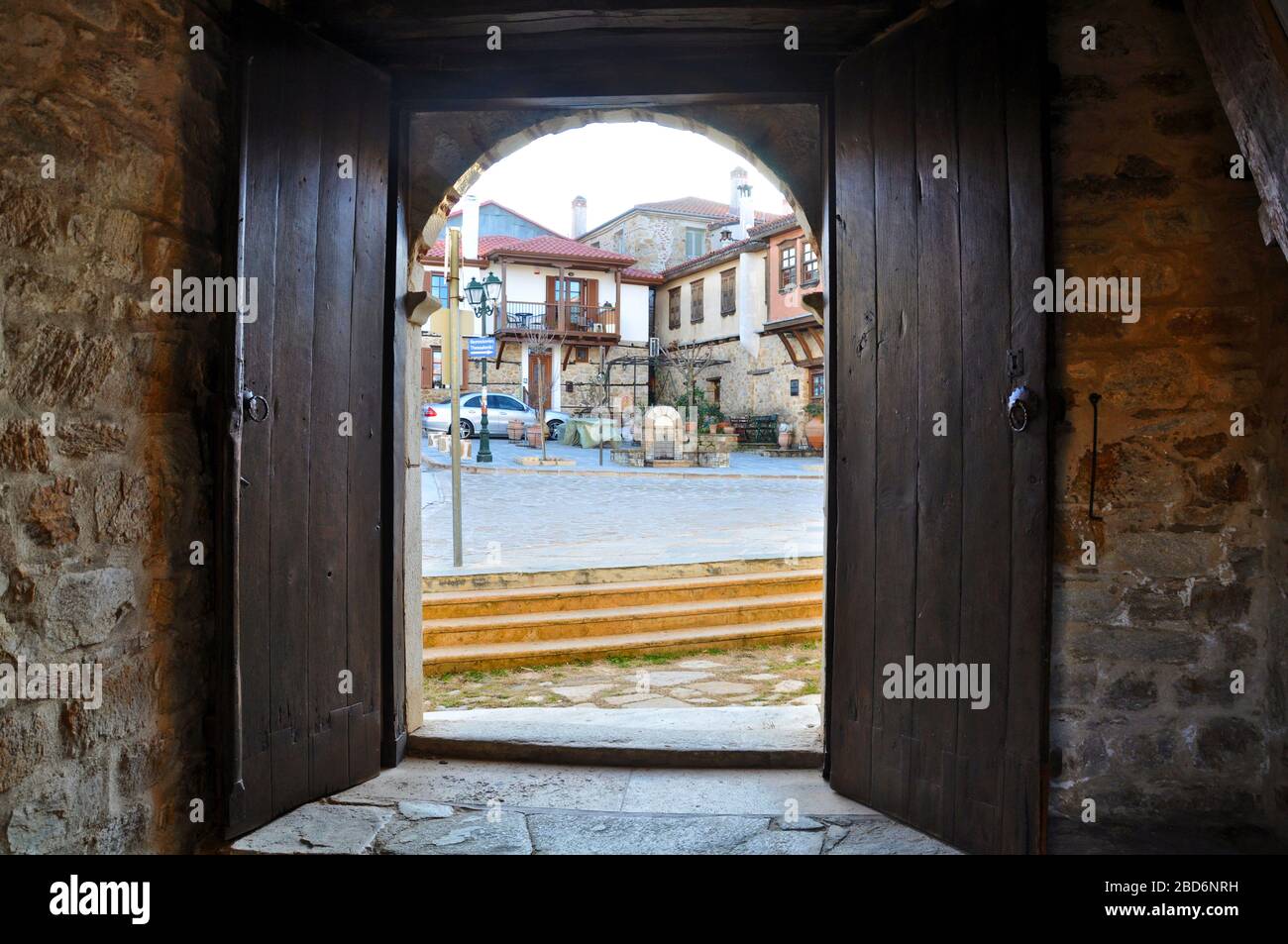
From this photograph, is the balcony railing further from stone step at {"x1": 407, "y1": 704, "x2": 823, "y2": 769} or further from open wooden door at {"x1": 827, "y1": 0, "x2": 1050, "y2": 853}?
open wooden door at {"x1": 827, "y1": 0, "x2": 1050, "y2": 853}

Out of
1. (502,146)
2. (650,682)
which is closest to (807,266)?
A: (650,682)

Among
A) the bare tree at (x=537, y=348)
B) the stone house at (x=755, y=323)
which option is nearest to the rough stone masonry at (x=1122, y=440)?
Result: the stone house at (x=755, y=323)

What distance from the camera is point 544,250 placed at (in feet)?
94.6

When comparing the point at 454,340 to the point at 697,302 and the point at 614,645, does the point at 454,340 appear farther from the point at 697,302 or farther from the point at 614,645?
the point at 697,302

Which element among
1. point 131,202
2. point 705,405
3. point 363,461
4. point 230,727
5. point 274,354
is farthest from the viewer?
point 705,405

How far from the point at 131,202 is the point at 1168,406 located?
9.77 ft

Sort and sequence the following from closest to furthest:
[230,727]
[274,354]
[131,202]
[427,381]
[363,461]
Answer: [131,202], [230,727], [274,354], [363,461], [427,381]

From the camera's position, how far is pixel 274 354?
8.79 ft

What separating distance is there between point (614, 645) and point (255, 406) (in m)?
3.87

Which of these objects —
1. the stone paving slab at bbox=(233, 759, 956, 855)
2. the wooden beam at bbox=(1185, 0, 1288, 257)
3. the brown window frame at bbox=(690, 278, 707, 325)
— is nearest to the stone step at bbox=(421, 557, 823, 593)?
the stone paving slab at bbox=(233, 759, 956, 855)

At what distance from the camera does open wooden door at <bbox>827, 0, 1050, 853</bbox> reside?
97.2 inches

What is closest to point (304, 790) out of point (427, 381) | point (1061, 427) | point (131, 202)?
point (131, 202)

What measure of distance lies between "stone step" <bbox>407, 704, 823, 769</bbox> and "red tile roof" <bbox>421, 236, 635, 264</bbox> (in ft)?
85.5

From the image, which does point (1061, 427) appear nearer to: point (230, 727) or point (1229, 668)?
point (1229, 668)
